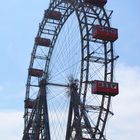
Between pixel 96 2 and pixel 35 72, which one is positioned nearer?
pixel 96 2

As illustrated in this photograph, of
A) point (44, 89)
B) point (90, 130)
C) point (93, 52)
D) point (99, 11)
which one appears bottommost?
point (90, 130)

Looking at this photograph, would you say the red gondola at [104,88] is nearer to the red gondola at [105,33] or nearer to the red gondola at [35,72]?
the red gondola at [105,33]

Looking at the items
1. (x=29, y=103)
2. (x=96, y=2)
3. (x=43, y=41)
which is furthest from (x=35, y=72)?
(x=96, y=2)

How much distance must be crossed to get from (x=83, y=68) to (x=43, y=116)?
22.7ft

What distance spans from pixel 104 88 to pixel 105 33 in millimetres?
5086

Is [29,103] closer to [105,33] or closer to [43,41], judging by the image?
[43,41]

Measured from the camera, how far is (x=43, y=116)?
169 ft

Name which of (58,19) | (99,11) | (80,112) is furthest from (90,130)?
(58,19)

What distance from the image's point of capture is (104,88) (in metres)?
46.8

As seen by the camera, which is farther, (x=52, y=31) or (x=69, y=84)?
(x=52, y=31)

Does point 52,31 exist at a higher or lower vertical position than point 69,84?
higher

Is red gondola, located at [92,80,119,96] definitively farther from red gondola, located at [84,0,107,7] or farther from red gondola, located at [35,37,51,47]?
red gondola, located at [35,37,51,47]

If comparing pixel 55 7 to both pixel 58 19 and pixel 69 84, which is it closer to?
pixel 58 19

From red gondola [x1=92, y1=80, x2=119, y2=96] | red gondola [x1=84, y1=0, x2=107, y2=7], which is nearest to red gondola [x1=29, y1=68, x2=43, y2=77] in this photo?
red gondola [x1=84, y1=0, x2=107, y2=7]
